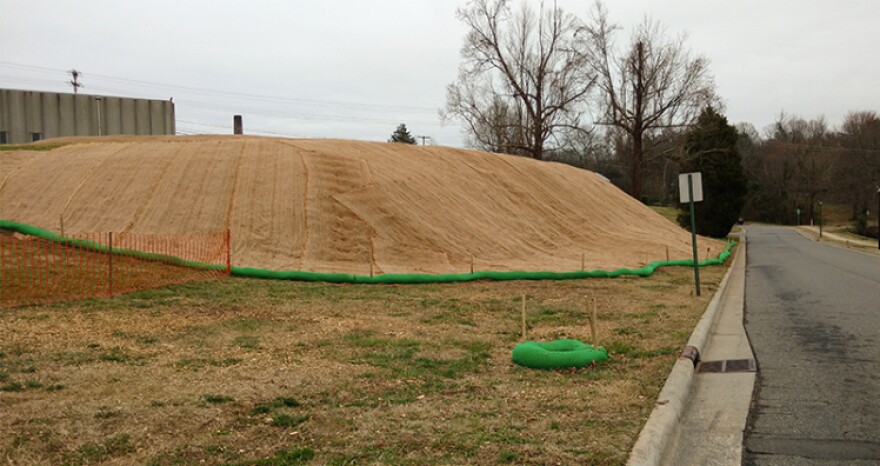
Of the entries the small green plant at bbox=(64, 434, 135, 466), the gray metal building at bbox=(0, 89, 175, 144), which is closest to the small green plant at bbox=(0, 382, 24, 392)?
the small green plant at bbox=(64, 434, 135, 466)

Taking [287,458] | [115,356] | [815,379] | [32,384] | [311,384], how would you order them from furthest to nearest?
[115,356], [815,379], [311,384], [32,384], [287,458]

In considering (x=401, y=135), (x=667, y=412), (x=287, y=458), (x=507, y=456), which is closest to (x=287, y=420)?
(x=287, y=458)

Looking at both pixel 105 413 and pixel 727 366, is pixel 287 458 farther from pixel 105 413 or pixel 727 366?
pixel 727 366

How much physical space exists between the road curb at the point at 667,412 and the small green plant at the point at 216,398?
121 inches

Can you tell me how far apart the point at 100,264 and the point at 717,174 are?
134ft

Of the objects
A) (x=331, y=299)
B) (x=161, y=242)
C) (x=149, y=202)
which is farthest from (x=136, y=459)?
(x=149, y=202)

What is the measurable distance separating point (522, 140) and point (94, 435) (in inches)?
1771

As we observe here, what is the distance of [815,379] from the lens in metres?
6.87

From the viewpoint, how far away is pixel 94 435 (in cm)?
450

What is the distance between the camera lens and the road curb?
171 inches

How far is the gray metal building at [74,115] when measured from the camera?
41.3 m

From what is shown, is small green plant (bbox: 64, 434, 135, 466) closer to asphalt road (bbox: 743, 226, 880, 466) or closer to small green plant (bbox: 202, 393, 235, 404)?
small green plant (bbox: 202, 393, 235, 404)

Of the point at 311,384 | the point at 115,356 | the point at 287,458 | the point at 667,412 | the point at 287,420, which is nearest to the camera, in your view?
the point at 287,458

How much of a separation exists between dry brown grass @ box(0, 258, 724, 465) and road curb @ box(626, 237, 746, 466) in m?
0.10
